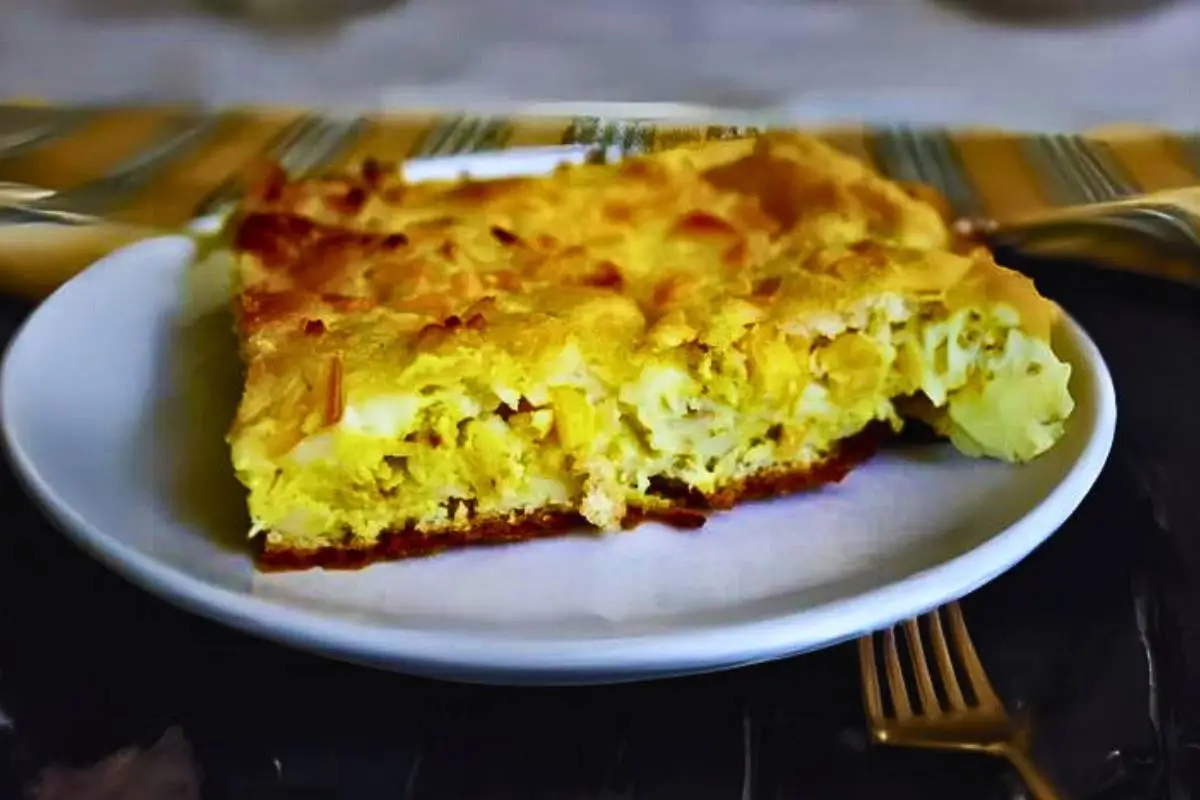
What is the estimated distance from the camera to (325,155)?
1911mm

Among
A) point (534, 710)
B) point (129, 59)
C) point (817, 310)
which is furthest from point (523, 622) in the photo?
point (129, 59)

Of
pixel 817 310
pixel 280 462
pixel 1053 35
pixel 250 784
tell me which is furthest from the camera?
pixel 1053 35

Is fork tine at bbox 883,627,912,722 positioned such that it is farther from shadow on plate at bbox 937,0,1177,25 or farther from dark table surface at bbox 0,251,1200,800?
shadow on plate at bbox 937,0,1177,25

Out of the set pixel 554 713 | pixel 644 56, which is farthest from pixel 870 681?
pixel 644 56

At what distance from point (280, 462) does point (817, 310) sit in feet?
1.33

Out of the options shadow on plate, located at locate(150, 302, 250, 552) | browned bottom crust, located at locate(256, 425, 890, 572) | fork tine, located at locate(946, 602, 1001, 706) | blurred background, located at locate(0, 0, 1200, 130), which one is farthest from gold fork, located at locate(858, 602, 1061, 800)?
blurred background, located at locate(0, 0, 1200, 130)

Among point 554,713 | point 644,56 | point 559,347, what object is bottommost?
point 644,56

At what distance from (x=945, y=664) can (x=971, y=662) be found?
0.7 inches

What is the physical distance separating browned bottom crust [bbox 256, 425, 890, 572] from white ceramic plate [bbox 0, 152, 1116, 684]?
1cm

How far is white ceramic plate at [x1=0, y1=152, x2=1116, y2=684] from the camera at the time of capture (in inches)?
30.9

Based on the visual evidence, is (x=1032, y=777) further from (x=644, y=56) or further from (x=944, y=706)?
(x=644, y=56)

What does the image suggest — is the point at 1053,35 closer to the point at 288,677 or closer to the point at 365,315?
the point at 365,315

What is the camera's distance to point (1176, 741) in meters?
0.85

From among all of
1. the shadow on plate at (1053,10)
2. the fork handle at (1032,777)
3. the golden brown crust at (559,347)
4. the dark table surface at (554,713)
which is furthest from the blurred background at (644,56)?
the fork handle at (1032,777)
